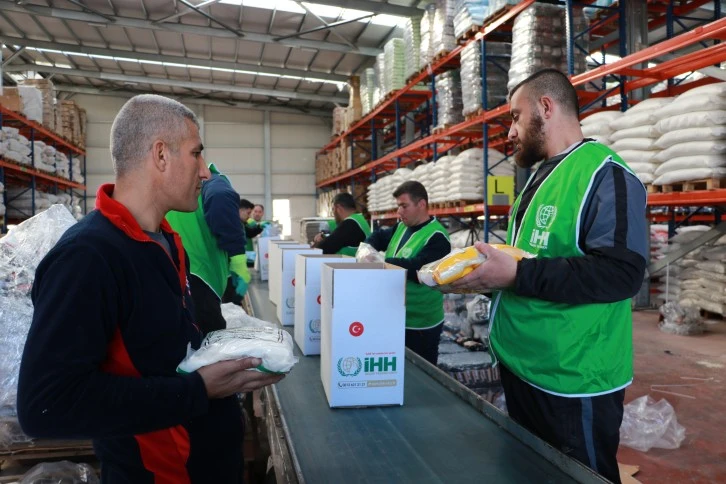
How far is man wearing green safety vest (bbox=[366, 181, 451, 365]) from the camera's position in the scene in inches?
138

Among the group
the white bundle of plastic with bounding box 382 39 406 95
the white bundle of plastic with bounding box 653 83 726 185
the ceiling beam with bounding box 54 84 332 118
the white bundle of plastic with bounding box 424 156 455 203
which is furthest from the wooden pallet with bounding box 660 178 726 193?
the ceiling beam with bounding box 54 84 332 118

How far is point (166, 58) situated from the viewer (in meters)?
14.0

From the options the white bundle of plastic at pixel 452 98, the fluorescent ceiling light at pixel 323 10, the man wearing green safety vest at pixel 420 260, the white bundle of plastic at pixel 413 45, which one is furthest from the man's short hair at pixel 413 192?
the fluorescent ceiling light at pixel 323 10

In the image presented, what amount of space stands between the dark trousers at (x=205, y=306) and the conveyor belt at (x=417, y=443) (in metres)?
0.83

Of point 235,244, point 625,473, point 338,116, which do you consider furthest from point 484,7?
point 338,116

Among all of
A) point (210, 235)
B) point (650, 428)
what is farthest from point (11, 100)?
point (650, 428)

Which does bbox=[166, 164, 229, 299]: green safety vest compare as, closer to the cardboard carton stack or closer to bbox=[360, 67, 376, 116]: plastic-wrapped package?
bbox=[360, 67, 376, 116]: plastic-wrapped package

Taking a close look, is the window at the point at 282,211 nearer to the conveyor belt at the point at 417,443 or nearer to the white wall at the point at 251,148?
the white wall at the point at 251,148

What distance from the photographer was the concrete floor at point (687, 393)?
3.11m

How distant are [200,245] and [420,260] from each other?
1.38 metres

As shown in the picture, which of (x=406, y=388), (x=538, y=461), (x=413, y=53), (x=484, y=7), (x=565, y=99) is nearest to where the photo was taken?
(x=538, y=461)

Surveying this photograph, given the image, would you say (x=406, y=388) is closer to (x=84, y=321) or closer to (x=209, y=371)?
(x=209, y=371)

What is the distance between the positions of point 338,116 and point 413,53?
597 cm

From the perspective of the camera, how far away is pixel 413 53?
8.94 meters
